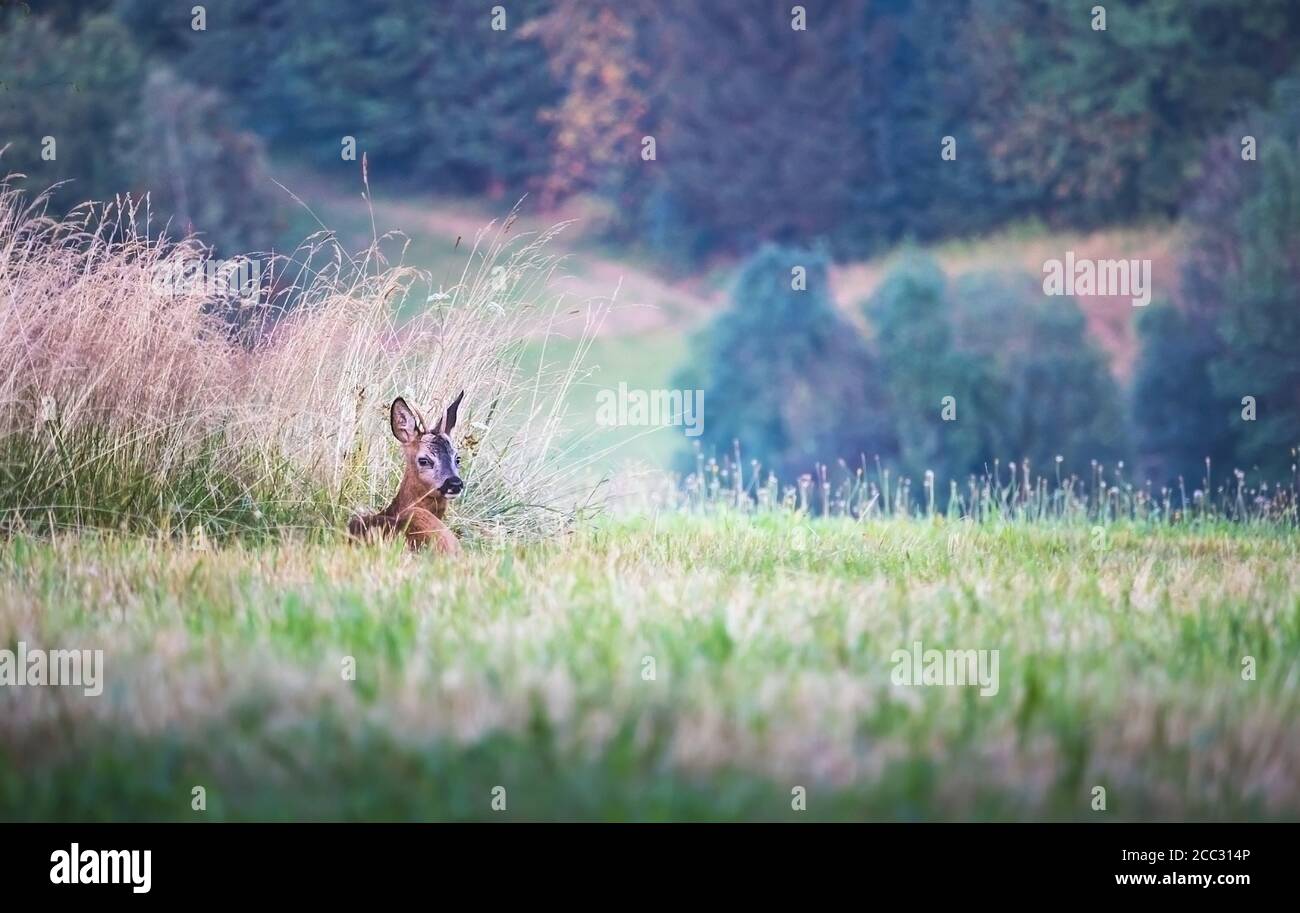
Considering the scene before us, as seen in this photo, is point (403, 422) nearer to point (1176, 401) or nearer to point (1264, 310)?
point (1176, 401)

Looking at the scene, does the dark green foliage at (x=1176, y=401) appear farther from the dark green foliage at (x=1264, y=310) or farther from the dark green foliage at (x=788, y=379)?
the dark green foliage at (x=788, y=379)

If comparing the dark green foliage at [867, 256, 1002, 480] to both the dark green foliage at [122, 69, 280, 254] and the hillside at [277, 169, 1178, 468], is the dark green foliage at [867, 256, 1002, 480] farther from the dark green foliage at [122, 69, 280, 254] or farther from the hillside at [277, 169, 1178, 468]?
the dark green foliage at [122, 69, 280, 254]

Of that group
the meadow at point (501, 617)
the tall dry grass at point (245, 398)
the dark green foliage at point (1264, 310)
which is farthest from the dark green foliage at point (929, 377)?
the tall dry grass at point (245, 398)

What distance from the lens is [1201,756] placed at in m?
3.09

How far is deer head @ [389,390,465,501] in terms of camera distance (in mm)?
5027

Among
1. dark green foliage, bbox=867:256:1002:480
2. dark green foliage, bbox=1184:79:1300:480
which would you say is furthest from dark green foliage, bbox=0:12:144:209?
dark green foliage, bbox=1184:79:1300:480

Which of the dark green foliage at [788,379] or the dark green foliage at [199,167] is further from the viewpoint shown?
the dark green foliage at [199,167]

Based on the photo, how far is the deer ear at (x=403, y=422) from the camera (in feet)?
16.6

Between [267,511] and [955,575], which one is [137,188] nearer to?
[267,511]

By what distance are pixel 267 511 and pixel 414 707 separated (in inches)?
104

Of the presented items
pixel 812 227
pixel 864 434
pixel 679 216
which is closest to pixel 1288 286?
pixel 864 434

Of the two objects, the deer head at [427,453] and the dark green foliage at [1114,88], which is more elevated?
the dark green foliage at [1114,88]
